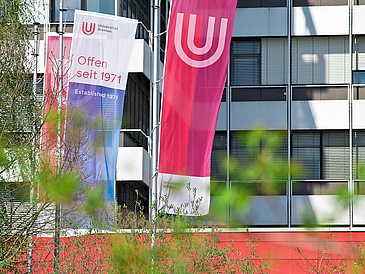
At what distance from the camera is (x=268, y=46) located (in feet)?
73.1

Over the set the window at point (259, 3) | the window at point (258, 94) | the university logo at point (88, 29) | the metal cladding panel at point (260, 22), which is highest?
the window at point (259, 3)

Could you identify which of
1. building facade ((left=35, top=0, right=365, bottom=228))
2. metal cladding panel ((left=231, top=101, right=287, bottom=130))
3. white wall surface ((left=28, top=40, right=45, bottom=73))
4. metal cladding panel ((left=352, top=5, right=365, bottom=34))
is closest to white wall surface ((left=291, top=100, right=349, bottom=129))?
building facade ((left=35, top=0, right=365, bottom=228))

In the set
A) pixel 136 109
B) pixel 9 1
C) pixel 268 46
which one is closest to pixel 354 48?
pixel 268 46

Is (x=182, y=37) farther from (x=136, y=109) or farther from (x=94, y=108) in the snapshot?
(x=136, y=109)

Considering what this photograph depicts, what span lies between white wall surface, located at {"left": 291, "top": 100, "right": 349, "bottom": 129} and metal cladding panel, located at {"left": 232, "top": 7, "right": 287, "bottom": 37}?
281 centimetres

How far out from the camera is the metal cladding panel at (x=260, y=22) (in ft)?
72.6

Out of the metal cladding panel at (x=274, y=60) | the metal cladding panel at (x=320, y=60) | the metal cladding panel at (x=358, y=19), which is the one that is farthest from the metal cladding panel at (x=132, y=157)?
the metal cladding panel at (x=358, y=19)

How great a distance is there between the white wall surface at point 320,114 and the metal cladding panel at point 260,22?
2813 mm

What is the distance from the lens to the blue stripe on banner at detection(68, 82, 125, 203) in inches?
576

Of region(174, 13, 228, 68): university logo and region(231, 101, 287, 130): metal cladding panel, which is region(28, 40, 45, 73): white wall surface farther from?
region(174, 13, 228, 68): university logo

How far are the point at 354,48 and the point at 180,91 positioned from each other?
1085cm

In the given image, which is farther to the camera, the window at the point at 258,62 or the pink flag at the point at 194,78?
the window at the point at 258,62

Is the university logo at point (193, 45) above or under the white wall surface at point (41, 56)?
under

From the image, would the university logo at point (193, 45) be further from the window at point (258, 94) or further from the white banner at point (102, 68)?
the window at point (258, 94)
